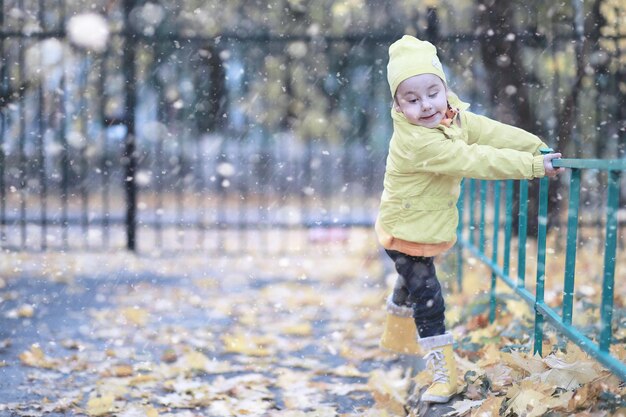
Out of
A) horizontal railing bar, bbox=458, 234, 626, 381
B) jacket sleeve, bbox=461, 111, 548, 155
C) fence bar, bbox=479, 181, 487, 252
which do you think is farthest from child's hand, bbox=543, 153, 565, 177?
fence bar, bbox=479, 181, 487, 252

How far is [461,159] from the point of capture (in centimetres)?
296

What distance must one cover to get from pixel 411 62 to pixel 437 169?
397 millimetres

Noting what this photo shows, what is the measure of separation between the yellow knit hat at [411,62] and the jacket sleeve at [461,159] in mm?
205

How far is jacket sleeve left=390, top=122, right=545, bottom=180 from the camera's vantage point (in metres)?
2.89

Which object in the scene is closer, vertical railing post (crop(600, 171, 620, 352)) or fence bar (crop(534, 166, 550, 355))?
vertical railing post (crop(600, 171, 620, 352))

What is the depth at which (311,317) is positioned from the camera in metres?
5.74

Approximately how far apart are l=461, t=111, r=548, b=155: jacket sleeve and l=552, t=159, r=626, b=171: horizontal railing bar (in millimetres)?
333

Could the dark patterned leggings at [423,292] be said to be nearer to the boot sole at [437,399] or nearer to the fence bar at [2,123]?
the boot sole at [437,399]

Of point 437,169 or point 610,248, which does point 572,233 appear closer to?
point 610,248

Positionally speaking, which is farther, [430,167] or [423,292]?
[423,292]

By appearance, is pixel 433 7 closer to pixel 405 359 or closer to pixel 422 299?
pixel 405 359

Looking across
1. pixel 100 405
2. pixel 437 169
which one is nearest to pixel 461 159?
pixel 437 169

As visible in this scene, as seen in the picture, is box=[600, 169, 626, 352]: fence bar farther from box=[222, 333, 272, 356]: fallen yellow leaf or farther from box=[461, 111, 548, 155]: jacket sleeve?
box=[222, 333, 272, 356]: fallen yellow leaf

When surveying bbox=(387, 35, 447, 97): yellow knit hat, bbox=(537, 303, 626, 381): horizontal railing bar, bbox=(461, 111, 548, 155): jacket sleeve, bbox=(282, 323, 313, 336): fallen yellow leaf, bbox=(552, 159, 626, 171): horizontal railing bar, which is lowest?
bbox=(282, 323, 313, 336): fallen yellow leaf
